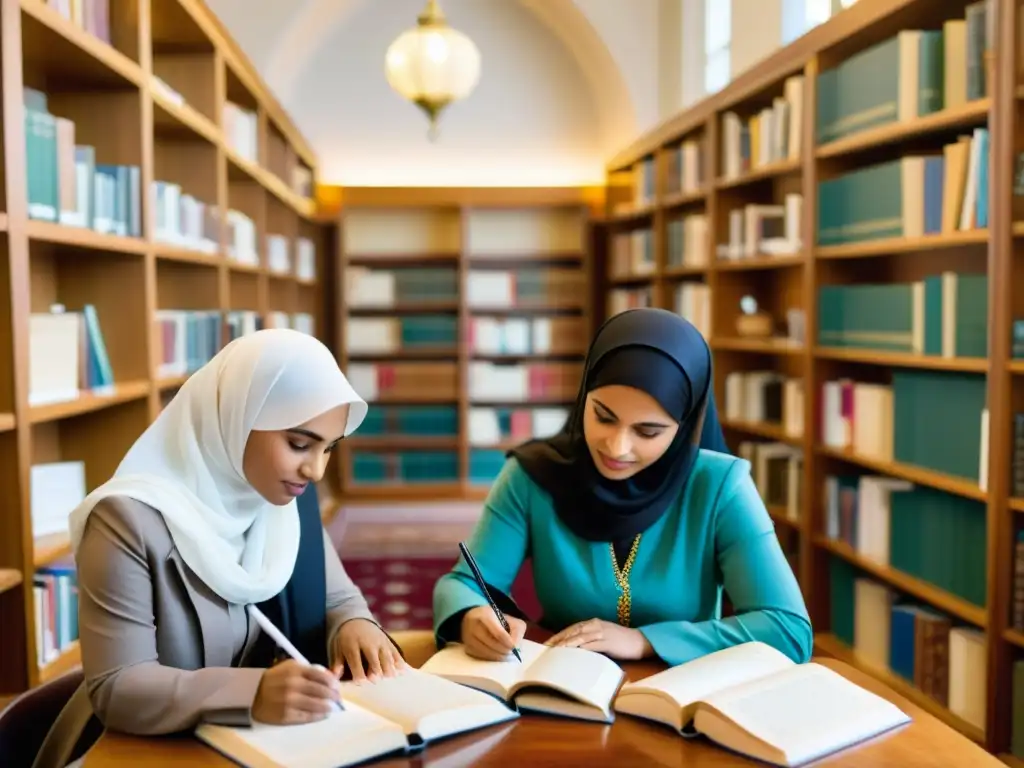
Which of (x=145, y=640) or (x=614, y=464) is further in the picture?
(x=614, y=464)

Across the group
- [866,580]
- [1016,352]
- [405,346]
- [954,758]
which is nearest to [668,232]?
[405,346]

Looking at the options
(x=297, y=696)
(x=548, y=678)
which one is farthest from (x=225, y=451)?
(x=548, y=678)

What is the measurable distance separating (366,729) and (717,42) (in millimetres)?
6008

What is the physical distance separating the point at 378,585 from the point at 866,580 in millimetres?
2477

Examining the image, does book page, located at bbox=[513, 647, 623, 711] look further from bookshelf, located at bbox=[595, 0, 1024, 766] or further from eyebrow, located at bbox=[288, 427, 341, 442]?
bookshelf, located at bbox=[595, 0, 1024, 766]

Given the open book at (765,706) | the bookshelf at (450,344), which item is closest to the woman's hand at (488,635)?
the open book at (765,706)

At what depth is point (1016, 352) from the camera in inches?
111

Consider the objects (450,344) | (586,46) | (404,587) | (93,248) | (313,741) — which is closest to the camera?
(313,741)

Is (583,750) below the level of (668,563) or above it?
below

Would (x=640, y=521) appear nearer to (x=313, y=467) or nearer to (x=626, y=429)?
(x=626, y=429)

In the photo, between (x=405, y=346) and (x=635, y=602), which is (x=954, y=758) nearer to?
(x=635, y=602)

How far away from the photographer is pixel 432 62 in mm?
5645

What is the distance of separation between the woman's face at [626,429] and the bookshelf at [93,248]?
1.45 meters

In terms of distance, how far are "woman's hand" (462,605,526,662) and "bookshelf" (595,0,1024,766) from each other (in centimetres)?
176
